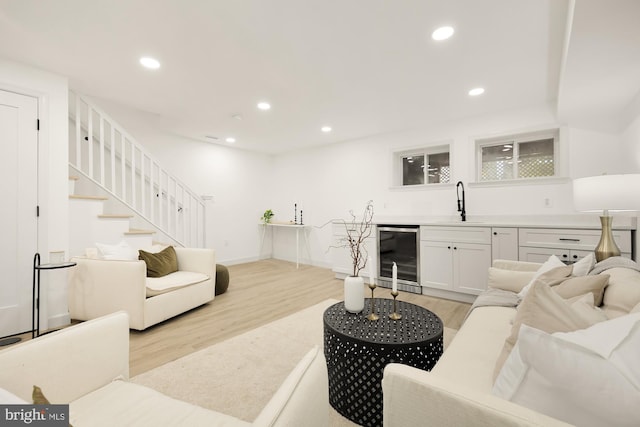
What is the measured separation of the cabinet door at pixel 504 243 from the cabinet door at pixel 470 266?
0.24 ft

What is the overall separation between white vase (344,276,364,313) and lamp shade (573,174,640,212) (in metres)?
1.78

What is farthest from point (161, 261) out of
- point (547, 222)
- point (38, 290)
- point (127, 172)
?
point (547, 222)

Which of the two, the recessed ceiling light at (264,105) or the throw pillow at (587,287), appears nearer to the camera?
the throw pillow at (587,287)

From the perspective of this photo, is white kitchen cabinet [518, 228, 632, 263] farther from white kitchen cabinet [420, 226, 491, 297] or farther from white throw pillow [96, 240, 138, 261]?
white throw pillow [96, 240, 138, 261]

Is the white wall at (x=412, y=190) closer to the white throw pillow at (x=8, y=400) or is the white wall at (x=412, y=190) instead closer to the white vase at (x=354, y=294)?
the white vase at (x=354, y=294)

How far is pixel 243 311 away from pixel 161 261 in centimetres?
107

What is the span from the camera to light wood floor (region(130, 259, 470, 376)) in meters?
2.30

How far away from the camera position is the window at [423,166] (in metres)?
4.47

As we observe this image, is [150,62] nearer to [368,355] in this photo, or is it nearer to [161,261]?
[161,261]

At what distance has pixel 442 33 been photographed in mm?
2168

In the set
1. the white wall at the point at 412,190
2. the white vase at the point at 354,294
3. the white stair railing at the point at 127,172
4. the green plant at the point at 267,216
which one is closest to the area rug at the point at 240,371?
the white vase at the point at 354,294

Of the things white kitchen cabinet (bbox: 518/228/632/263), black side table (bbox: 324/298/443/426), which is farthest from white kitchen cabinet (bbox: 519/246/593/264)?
black side table (bbox: 324/298/443/426)

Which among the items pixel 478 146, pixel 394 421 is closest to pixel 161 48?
pixel 394 421

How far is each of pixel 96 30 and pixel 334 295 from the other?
352cm
